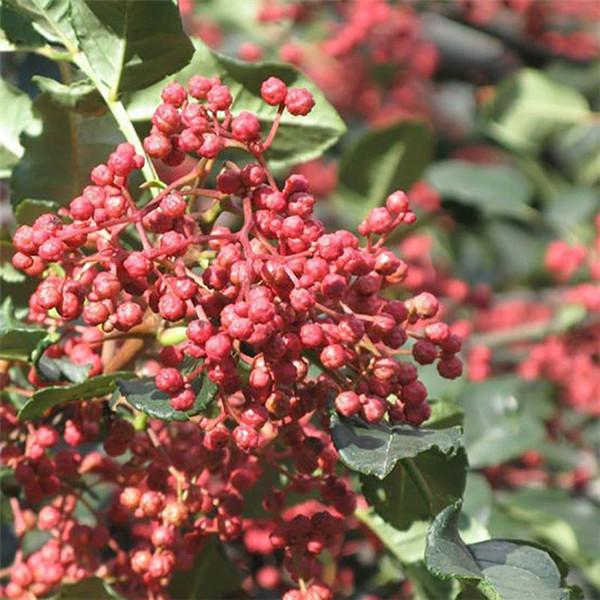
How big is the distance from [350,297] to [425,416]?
14cm

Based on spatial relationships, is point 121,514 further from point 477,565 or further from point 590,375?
point 590,375

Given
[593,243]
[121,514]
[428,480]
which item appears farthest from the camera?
[593,243]

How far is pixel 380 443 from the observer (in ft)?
3.41

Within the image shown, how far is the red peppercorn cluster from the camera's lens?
3.40 feet

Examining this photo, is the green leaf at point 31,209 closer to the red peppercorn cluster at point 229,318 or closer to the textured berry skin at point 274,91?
the red peppercorn cluster at point 229,318

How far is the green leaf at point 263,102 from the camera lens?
4.43ft

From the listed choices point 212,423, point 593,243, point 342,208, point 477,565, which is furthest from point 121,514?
point 593,243

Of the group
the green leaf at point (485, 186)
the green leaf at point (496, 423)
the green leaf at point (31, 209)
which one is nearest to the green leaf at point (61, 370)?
the green leaf at point (31, 209)

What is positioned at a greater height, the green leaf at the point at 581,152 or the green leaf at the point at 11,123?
the green leaf at the point at 11,123

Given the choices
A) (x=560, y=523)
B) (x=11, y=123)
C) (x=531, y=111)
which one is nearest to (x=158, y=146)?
(x=11, y=123)

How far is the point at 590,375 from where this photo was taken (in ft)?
7.70

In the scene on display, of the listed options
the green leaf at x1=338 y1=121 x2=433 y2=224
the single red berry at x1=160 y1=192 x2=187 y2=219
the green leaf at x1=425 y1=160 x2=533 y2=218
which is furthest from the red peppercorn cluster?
the green leaf at x1=425 y1=160 x2=533 y2=218

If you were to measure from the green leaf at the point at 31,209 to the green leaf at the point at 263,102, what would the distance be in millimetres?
162

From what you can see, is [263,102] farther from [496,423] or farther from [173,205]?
[496,423]
